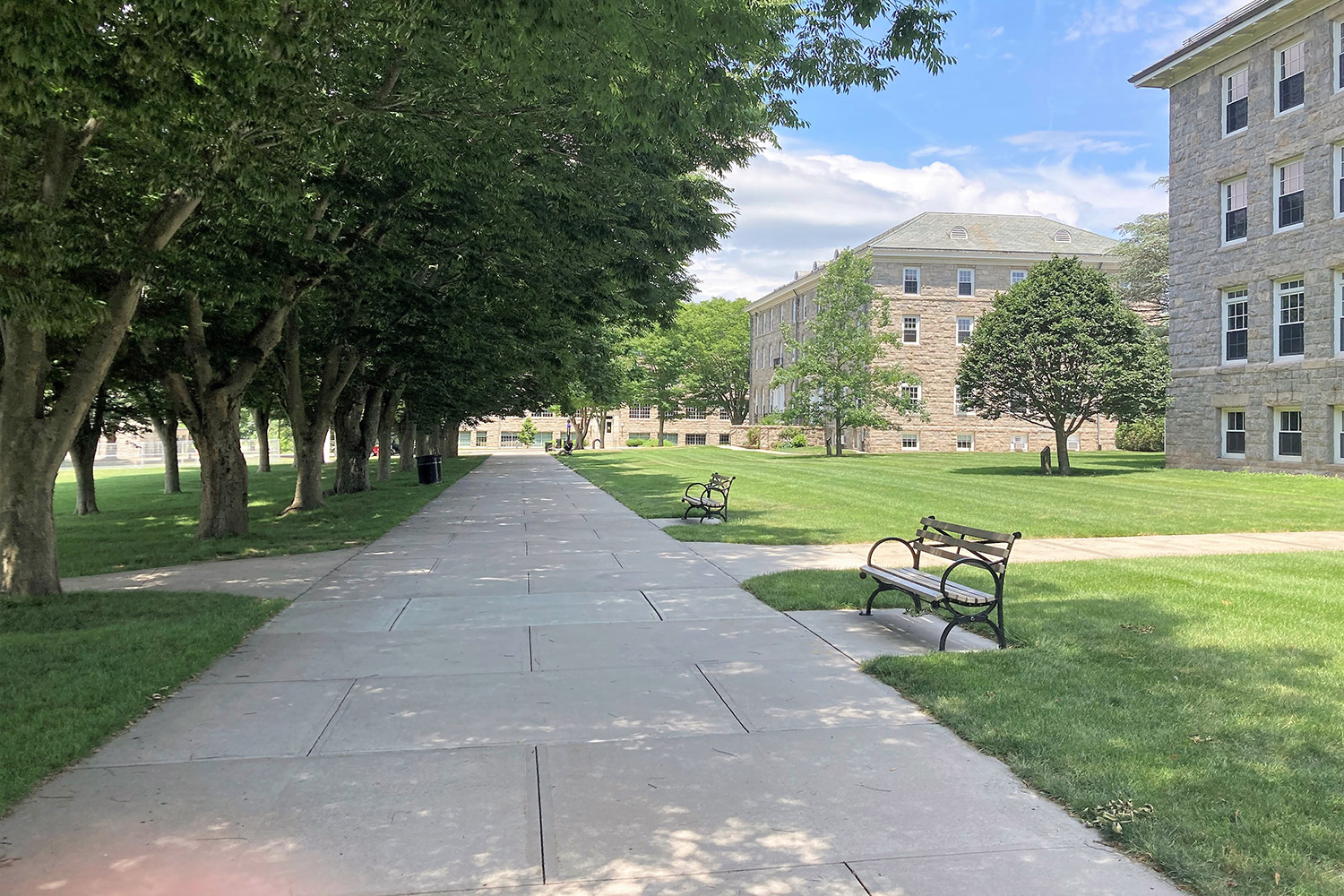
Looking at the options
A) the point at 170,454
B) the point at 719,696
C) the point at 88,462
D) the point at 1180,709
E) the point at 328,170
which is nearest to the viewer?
the point at 1180,709

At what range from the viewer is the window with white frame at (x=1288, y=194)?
2598 cm

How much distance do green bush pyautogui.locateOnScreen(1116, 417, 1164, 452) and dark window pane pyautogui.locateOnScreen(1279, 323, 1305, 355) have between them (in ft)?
64.9

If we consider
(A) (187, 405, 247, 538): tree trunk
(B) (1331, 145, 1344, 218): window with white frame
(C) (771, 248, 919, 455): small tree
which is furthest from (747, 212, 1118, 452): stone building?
(A) (187, 405, 247, 538): tree trunk

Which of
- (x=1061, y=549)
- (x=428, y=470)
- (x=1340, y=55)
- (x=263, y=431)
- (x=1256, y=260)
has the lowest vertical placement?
(x=1061, y=549)

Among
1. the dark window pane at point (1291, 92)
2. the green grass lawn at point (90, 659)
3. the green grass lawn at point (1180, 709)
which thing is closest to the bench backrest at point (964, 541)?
the green grass lawn at point (1180, 709)

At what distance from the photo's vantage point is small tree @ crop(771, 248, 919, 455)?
43.8m

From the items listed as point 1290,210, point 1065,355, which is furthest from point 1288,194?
point 1065,355

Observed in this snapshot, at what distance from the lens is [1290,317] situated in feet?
86.7

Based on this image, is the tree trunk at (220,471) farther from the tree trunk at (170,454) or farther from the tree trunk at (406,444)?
the tree trunk at (406,444)

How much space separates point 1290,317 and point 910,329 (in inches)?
1042

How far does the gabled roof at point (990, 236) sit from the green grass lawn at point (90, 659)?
4671 cm

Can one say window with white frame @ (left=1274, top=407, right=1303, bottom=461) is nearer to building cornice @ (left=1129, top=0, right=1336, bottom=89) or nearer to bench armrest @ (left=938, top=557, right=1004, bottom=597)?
building cornice @ (left=1129, top=0, right=1336, bottom=89)

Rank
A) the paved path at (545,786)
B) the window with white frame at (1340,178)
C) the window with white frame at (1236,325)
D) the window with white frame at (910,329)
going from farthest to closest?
the window with white frame at (910,329)
the window with white frame at (1236,325)
the window with white frame at (1340,178)
the paved path at (545,786)

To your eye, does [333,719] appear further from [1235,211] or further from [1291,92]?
[1235,211]
